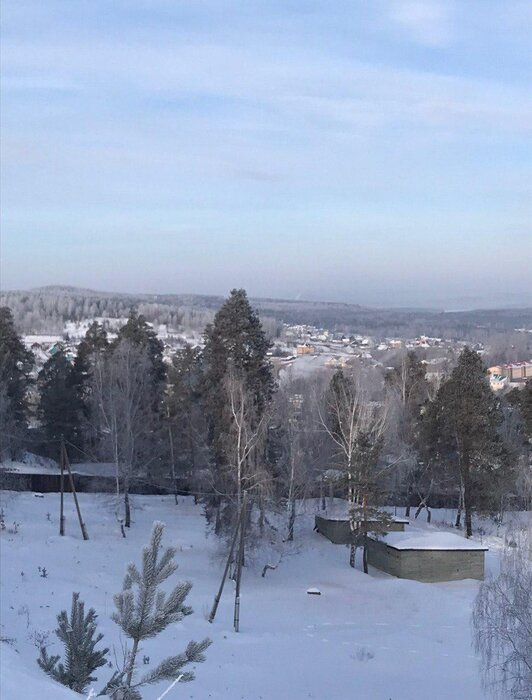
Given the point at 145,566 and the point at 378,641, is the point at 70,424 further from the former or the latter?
the point at 145,566

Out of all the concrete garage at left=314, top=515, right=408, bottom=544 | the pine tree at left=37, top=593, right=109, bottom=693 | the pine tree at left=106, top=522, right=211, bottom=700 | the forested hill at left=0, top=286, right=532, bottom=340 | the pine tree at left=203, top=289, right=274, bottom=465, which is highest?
the forested hill at left=0, top=286, right=532, bottom=340

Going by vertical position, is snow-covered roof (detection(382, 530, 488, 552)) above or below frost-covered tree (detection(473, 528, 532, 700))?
below

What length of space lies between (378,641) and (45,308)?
557 feet

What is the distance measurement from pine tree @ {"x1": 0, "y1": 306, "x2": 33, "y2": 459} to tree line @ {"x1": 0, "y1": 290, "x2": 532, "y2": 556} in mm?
83

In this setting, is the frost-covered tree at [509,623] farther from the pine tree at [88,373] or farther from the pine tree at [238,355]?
the pine tree at [88,373]

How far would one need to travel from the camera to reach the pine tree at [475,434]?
31.3 meters

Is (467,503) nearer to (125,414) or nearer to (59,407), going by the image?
(125,414)

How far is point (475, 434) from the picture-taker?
31344mm

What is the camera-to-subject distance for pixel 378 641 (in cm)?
1816

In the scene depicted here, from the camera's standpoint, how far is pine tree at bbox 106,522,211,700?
6180 mm

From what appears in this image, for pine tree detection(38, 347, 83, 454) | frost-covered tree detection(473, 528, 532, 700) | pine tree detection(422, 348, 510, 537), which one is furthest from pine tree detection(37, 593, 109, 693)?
pine tree detection(38, 347, 83, 454)

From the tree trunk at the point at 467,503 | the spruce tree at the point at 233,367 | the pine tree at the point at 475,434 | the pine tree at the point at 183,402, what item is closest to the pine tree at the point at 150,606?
the spruce tree at the point at 233,367

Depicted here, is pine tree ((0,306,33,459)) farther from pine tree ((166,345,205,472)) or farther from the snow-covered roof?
the snow-covered roof

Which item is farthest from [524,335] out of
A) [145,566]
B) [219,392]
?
[145,566]
